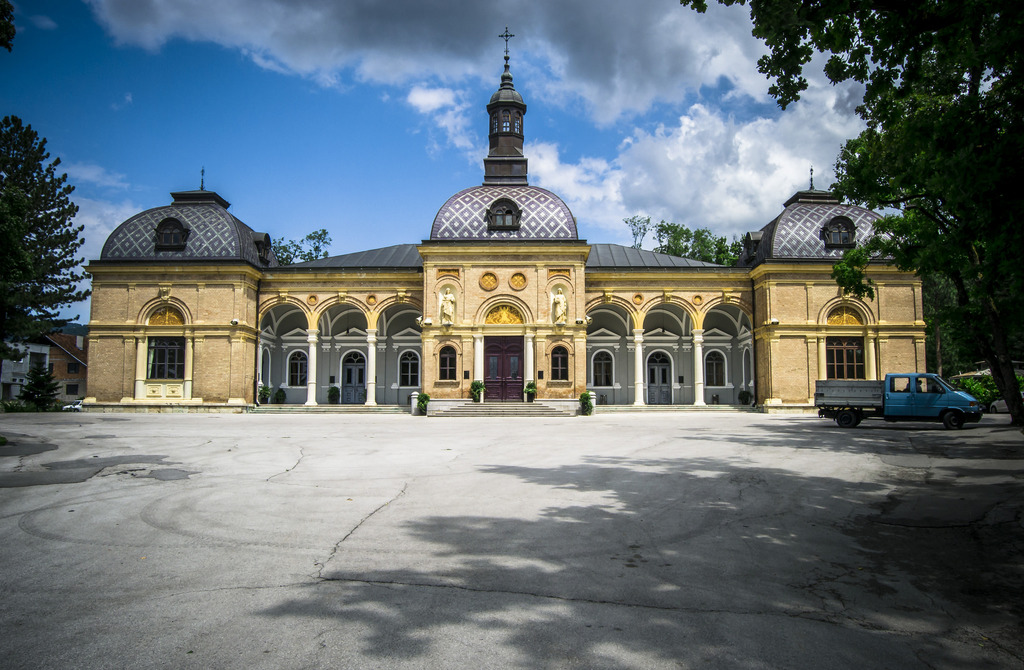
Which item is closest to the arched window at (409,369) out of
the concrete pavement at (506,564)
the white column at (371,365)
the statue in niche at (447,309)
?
the white column at (371,365)

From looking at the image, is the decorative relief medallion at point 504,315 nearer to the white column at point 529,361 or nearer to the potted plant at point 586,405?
the white column at point 529,361

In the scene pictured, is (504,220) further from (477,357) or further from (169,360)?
(169,360)

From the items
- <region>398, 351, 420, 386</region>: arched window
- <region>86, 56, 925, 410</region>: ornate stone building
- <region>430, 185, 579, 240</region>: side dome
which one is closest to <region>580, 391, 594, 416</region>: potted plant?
<region>86, 56, 925, 410</region>: ornate stone building

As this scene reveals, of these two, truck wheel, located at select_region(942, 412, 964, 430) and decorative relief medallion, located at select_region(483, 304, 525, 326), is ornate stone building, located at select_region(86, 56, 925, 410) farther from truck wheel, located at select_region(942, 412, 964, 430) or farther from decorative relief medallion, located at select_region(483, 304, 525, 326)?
truck wheel, located at select_region(942, 412, 964, 430)

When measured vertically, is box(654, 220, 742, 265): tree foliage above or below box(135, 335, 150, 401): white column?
above

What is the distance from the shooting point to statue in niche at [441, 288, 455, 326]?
28.0 metres

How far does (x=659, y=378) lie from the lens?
3441 centimetres

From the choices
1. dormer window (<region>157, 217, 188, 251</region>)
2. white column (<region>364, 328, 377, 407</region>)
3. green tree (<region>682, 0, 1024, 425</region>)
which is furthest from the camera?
white column (<region>364, 328, 377, 407</region>)

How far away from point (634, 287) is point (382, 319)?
13.2 meters

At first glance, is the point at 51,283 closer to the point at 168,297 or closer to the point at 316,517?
the point at 168,297

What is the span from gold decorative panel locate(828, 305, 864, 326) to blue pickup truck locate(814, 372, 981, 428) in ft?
36.9

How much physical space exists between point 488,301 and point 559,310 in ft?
10.4

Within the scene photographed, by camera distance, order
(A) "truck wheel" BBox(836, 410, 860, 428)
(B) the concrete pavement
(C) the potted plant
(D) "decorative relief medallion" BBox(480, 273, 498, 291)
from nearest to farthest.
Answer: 1. (B) the concrete pavement
2. (A) "truck wheel" BBox(836, 410, 860, 428)
3. (C) the potted plant
4. (D) "decorative relief medallion" BBox(480, 273, 498, 291)

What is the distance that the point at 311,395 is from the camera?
3039 centimetres
